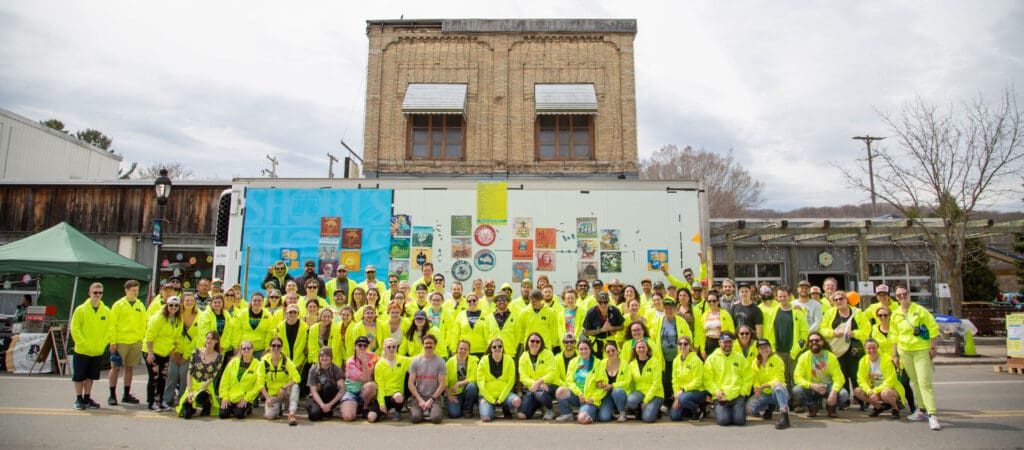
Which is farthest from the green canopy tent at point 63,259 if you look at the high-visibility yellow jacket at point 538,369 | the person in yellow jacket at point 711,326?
the person in yellow jacket at point 711,326

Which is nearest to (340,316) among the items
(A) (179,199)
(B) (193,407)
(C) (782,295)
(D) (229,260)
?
(B) (193,407)

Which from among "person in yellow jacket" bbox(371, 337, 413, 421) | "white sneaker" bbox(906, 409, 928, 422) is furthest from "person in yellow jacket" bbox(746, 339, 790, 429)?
"person in yellow jacket" bbox(371, 337, 413, 421)

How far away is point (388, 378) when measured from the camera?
763 centimetres

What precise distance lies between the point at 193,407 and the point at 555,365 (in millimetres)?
4781

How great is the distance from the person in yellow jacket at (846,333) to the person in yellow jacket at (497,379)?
15.0 feet

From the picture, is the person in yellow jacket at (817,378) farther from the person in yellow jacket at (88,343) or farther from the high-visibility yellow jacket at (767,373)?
the person in yellow jacket at (88,343)

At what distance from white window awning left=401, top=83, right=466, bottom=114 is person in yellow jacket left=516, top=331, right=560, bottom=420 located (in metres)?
10.8

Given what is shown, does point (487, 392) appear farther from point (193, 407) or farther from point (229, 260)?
point (229, 260)

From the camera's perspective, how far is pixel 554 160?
58.7 ft

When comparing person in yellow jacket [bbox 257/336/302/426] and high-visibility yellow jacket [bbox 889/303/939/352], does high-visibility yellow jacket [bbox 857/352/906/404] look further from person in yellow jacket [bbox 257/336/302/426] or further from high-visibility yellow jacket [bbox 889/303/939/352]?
person in yellow jacket [bbox 257/336/302/426]

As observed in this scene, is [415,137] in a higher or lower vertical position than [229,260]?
higher

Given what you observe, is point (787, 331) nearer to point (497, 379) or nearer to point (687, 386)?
point (687, 386)

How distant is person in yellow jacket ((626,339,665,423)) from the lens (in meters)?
7.46

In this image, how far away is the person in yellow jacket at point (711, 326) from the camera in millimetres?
8297
